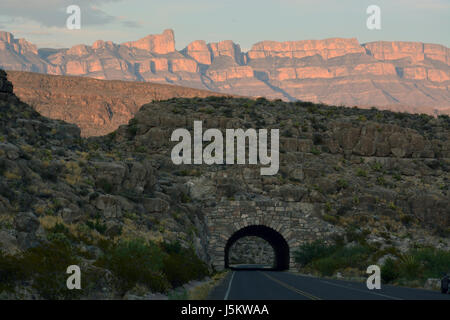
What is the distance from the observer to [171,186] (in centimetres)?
5203

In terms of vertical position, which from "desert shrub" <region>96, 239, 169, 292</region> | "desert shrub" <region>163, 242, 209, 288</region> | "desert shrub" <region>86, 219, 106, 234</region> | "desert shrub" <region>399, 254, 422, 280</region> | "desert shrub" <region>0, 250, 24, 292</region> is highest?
"desert shrub" <region>0, 250, 24, 292</region>

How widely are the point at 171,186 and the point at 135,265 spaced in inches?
1103

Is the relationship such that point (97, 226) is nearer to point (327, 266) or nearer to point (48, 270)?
point (48, 270)

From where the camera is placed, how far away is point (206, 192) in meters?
57.3

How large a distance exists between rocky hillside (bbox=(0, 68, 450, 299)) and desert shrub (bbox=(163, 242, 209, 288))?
0.11 m

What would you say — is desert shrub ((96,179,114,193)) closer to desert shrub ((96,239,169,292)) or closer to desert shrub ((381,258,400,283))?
desert shrub ((96,239,169,292))

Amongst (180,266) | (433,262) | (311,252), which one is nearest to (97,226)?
(180,266)

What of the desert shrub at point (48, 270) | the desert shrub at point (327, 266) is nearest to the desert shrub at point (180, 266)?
the desert shrub at point (48, 270)

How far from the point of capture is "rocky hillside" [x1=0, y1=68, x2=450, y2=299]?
78.0 ft

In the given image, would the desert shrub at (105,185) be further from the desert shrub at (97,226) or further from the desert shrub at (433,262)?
the desert shrub at (433,262)
